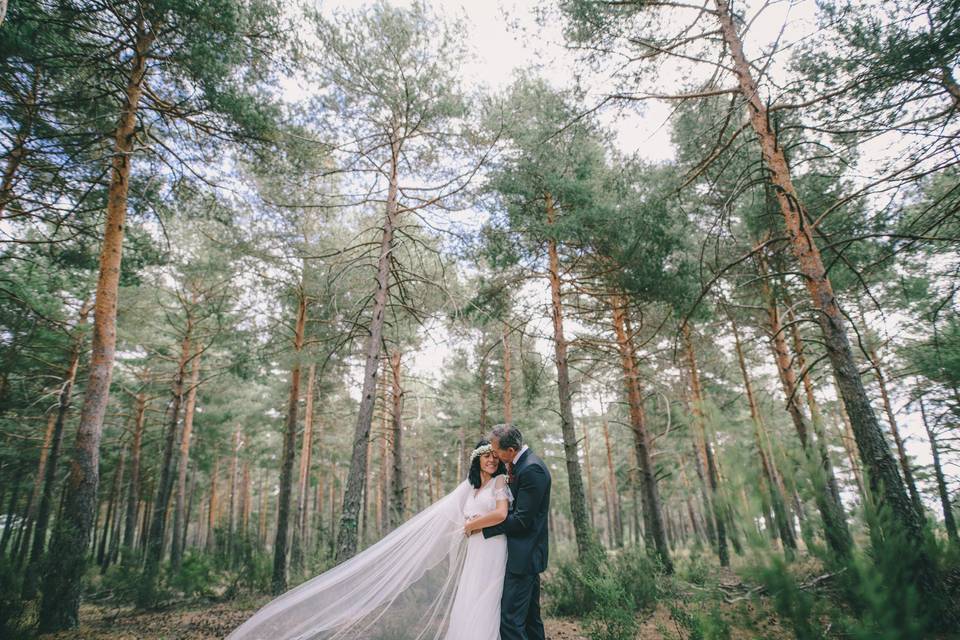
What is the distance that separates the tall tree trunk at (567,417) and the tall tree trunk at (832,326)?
428 centimetres

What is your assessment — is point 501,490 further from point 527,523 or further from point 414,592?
point 414,592

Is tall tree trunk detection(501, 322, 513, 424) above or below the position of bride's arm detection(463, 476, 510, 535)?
above

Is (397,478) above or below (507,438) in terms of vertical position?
below

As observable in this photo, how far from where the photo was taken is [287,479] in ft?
35.1

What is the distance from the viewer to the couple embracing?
341 cm

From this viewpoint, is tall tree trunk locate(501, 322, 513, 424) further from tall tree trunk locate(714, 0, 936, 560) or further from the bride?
the bride

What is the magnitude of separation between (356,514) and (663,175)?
8.32 m

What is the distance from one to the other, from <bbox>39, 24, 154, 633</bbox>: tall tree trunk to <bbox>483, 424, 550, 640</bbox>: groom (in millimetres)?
5971

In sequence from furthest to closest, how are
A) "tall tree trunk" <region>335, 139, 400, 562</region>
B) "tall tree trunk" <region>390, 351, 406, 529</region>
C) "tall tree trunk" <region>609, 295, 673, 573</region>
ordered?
"tall tree trunk" <region>609, 295, 673, 573</region>
"tall tree trunk" <region>390, 351, 406, 529</region>
"tall tree trunk" <region>335, 139, 400, 562</region>

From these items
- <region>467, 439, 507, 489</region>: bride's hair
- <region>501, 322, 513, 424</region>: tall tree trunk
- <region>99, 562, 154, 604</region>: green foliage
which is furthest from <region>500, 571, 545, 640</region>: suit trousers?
<region>501, 322, 513, 424</region>: tall tree trunk

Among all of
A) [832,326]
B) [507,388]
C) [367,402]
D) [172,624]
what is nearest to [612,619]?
[832,326]

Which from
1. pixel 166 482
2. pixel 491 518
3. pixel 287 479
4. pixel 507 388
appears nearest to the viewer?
pixel 491 518

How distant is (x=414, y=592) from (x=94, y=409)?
5917 mm

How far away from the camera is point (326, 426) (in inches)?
867
